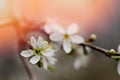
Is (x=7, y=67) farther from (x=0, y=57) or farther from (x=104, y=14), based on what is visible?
(x=104, y=14)

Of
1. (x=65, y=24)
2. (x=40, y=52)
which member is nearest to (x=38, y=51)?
(x=40, y=52)

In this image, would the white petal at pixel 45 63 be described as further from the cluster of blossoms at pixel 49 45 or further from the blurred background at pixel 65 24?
the blurred background at pixel 65 24

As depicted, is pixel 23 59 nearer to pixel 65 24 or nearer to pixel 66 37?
pixel 66 37

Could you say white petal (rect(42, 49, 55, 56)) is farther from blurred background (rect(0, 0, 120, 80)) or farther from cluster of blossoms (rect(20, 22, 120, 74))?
blurred background (rect(0, 0, 120, 80))

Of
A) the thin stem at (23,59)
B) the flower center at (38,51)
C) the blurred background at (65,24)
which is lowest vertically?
the blurred background at (65,24)

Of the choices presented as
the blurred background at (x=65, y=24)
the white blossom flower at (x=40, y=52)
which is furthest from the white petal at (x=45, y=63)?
the blurred background at (x=65, y=24)

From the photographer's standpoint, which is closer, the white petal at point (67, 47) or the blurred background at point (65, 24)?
the white petal at point (67, 47)
